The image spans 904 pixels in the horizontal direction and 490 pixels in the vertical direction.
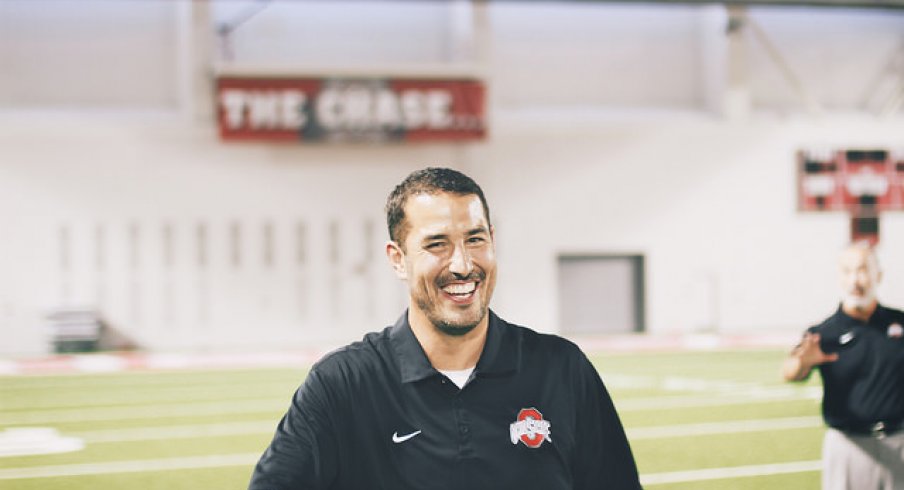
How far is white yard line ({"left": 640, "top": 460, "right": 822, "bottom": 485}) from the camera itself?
7.59 meters

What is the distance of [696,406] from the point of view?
1103 cm

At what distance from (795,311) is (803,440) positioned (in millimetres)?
12524

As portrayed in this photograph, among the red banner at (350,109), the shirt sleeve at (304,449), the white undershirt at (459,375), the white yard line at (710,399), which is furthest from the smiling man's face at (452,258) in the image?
the red banner at (350,109)

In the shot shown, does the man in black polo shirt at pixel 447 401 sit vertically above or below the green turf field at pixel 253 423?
above

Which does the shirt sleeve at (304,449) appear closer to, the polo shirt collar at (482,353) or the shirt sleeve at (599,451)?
the polo shirt collar at (482,353)

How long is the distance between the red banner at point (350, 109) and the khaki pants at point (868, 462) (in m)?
14.4

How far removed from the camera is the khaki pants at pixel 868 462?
189 inches

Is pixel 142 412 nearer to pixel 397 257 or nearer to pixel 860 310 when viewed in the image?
pixel 860 310

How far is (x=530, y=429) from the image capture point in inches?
95.7

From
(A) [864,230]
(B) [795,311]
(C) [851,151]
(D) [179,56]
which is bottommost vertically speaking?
(B) [795,311]

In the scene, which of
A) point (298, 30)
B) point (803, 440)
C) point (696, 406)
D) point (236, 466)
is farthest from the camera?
point (298, 30)

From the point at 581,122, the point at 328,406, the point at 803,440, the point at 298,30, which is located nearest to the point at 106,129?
the point at 298,30

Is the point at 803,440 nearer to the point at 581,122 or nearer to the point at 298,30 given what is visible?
the point at 581,122

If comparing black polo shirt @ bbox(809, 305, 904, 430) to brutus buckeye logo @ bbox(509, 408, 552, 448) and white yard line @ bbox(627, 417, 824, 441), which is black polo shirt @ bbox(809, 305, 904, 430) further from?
white yard line @ bbox(627, 417, 824, 441)
